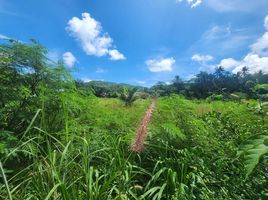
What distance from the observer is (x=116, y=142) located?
301 centimetres

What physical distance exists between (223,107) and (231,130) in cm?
101

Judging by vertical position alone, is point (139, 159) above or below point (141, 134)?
below

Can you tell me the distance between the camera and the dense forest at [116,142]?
1.99 m

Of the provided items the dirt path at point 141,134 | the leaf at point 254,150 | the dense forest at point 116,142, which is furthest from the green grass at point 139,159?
the leaf at point 254,150

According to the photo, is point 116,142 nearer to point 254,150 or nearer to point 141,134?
point 141,134

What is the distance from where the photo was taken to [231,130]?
2760mm

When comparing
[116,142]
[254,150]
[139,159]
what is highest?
[254,150]

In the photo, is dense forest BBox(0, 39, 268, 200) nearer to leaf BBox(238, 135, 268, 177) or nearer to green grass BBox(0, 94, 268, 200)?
green grass BBox(0, 94, 268, 200)

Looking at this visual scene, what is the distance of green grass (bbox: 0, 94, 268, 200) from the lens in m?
1.93

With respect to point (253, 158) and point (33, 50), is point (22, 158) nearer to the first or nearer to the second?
point (33, 50)

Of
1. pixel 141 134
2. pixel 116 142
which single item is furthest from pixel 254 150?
pixel 116 142

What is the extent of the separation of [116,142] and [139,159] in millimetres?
312

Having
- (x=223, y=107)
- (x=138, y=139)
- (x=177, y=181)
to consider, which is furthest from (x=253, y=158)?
(x=223, y=107)

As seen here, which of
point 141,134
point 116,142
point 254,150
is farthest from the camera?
point 116,142
